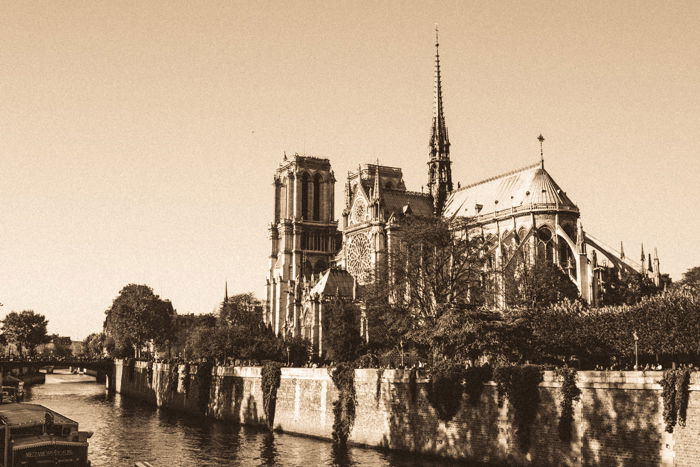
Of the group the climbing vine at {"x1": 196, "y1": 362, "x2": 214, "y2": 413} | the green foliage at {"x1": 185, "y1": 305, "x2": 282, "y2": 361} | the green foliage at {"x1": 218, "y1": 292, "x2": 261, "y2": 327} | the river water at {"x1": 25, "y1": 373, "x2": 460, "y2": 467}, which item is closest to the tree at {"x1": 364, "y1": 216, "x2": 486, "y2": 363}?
the river water at {"x1": 25, "y1": 373, "x2": 460, "y2": 467}

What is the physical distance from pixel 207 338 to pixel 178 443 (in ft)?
109

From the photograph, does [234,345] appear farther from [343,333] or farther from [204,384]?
[204,384]

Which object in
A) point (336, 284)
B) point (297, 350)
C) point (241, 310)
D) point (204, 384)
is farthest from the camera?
point (241, 310)

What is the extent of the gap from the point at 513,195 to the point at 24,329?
332 feet

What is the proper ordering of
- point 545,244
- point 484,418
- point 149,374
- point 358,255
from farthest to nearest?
point 358,255 < point 545,244 < point 149,374 < point 484,418

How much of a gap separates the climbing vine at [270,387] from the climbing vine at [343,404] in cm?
807

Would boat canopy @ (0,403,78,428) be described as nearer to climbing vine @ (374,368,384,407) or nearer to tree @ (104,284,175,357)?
climbing vine @ (374,368,384,407)

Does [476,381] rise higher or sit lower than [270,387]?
higher

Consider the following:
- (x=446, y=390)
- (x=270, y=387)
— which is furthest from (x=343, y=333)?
(x=446, y=390)

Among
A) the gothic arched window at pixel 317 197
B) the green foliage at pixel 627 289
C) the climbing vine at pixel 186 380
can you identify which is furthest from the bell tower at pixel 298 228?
the green foliage at pixel 627 289

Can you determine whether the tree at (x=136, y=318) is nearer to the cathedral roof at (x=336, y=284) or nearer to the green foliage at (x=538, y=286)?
the cathedral roof at (x=336, y=284)

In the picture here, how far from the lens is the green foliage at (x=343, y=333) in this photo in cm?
7294

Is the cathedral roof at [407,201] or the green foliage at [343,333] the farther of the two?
the cathedral roof at [407,201]

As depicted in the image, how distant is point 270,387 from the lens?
55.8 metres
